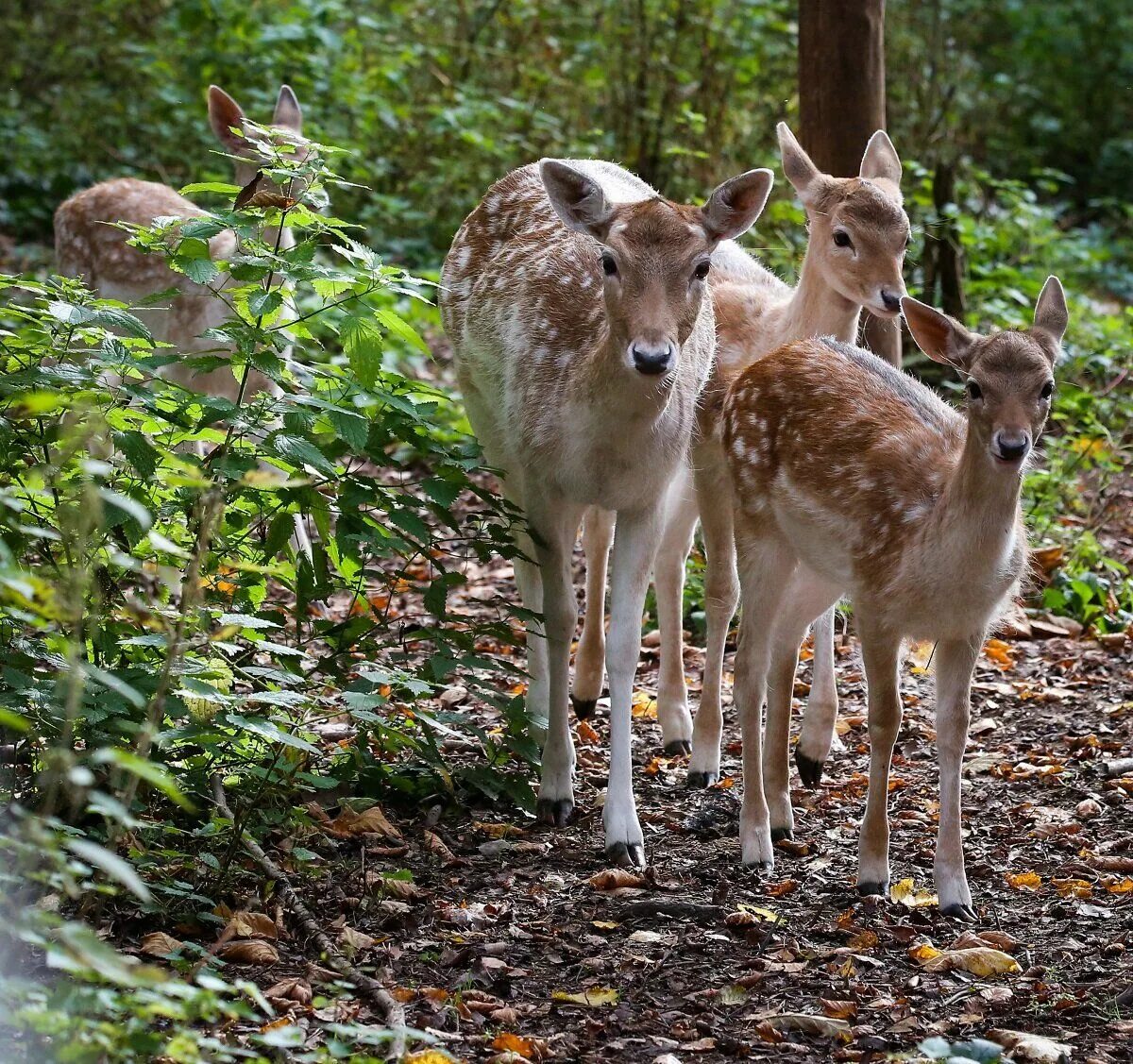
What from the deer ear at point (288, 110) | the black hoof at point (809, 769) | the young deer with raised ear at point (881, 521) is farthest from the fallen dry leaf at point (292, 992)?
the deer ear at point (288, 110)

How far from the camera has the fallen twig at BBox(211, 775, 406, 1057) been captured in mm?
3643

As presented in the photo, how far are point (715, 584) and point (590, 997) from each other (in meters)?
2.46

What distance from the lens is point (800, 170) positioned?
21.2 ft

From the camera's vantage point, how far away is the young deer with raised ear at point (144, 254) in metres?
7.96

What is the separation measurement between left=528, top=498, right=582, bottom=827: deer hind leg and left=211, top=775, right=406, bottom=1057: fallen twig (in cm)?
127

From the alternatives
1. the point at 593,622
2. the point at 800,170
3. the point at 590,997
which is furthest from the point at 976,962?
the point at 800,170

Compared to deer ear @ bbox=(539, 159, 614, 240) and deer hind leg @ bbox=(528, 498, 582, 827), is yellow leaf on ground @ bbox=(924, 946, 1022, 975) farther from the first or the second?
deer ear @ bbox=(539, 159, 614, 240)

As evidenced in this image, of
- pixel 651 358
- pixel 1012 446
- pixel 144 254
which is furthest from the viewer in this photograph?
pixel 144 254

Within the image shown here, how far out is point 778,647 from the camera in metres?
5.42

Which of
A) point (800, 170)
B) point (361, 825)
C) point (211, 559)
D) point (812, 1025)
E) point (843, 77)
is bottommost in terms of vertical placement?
point (361, 825)

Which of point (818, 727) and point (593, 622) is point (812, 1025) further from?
point (593, 622)

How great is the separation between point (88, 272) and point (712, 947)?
5728mm

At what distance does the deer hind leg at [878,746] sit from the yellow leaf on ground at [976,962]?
541mm

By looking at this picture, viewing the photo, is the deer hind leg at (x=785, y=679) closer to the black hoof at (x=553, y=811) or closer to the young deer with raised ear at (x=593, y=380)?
the young deer with raised ear at (x=593, y=380)
